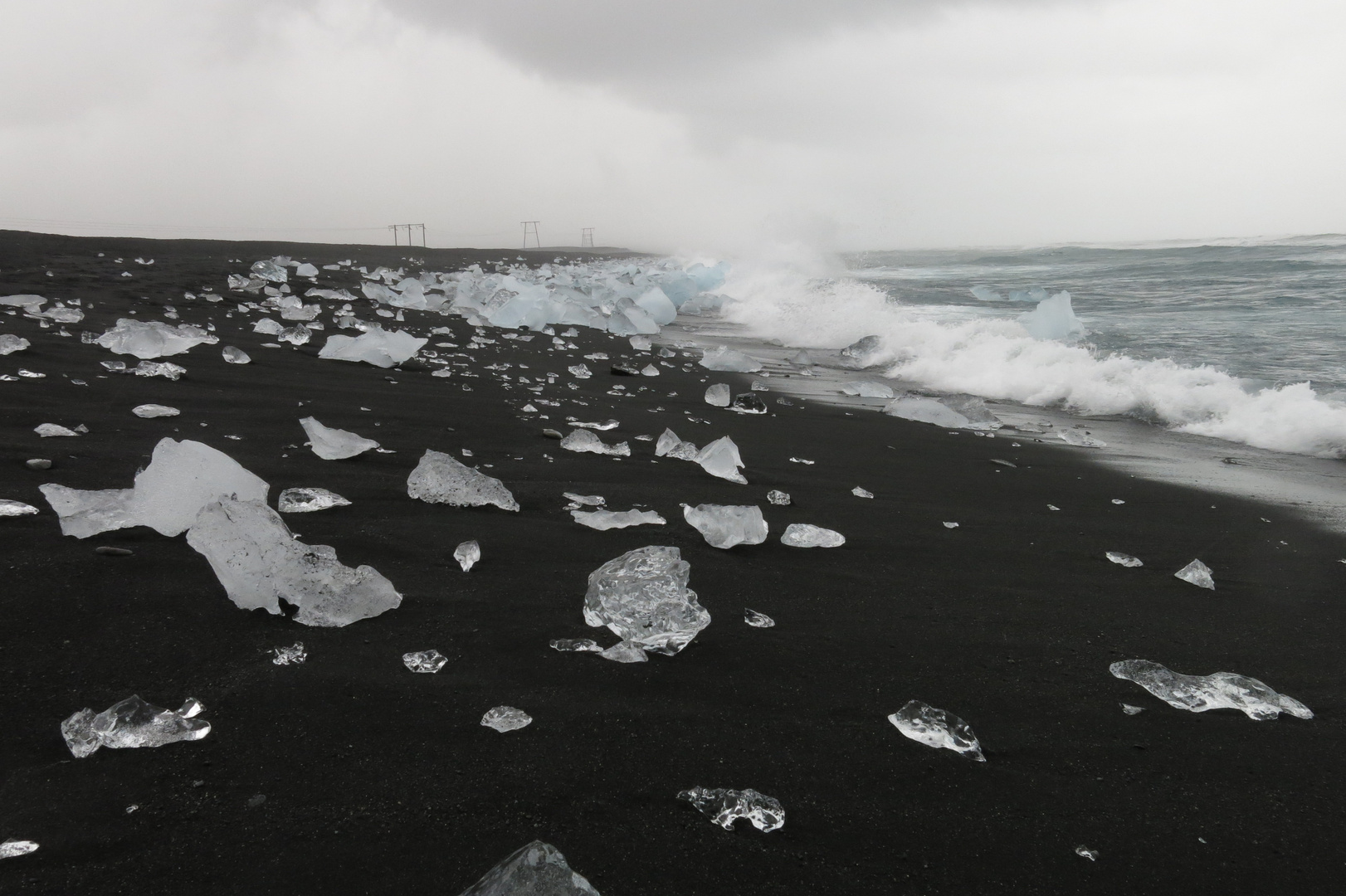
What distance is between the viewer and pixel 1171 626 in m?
1.96


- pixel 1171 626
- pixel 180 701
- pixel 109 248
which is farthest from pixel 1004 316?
pixel 109 248

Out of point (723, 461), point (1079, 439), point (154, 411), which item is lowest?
point (1079, 439)

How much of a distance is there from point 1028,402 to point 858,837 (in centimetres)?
568

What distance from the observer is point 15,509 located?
68.6 inches

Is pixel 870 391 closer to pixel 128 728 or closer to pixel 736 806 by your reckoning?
pixel 736 806

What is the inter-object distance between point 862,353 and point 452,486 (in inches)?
258

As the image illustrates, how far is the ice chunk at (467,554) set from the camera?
185 centimetres

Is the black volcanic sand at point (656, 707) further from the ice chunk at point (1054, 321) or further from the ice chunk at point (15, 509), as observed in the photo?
the ice chunk at point (1054, 321)

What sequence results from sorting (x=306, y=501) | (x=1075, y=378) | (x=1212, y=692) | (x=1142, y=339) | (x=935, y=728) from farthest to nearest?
(x=1142, y=339), (x=1075, y=378), (x=306, y=501), (x=1212, y=692), (x=935, y=728)

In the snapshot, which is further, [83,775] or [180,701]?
[180,701]

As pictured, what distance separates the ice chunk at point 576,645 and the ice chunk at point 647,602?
7 centimetres

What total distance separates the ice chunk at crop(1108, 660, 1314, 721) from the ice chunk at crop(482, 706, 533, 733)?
4.34 ft

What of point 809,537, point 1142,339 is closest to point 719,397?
point 809,537

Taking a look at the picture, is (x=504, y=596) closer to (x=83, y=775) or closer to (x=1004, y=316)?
(x=83, y=775)
